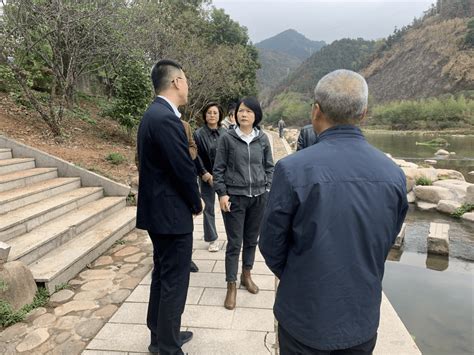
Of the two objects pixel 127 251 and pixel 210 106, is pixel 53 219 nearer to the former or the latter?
pixel 127 251

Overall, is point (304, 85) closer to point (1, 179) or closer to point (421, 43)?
point (421, 43)

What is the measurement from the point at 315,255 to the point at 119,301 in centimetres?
246

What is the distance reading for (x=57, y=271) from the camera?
10.7ft

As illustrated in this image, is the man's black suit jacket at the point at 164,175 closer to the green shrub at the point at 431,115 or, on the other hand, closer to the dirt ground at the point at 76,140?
the dirt ground at the point at 76,140

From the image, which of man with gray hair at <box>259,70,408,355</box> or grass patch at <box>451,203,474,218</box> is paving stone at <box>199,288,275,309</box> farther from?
grass patch at <box>451,203,474,218</box>

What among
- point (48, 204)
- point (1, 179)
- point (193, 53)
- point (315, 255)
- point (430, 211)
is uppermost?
point (193, 53)

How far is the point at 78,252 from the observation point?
372 cm

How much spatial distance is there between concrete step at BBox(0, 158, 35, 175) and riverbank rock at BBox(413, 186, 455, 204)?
9332 millimetres

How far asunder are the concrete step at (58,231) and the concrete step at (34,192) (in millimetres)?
452

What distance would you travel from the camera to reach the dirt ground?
21.3 ft

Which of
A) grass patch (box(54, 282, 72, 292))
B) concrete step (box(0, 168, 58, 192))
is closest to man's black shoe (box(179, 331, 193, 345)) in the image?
grass patch (box(54, 282, 72, 292))

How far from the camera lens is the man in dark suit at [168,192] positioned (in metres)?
1.93

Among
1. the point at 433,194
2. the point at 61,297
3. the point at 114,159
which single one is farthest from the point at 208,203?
the point at 433,194

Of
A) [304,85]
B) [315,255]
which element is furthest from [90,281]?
[304,85]
